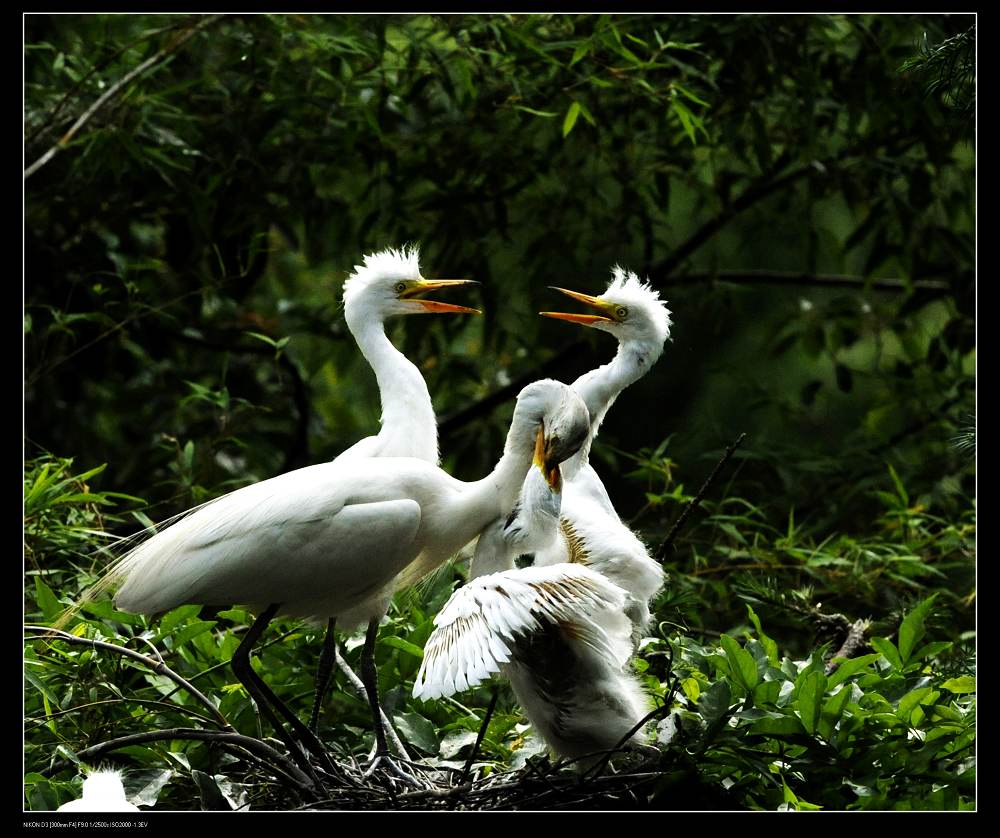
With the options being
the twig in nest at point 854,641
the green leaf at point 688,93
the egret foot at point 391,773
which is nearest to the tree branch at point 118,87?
the green leaf at point 688,93

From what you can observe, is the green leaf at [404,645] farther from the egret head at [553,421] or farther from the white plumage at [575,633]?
the egret head at [553,421]

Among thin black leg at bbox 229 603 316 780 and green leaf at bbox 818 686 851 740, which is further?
thin black leg at bbox 229 603 316 780

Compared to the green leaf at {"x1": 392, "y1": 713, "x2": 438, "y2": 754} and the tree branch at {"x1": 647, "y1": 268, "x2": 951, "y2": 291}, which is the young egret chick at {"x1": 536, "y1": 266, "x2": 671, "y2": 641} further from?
the tree branch at {"x1": 647, "y1": 268, "x2": 951, "y2": 291}

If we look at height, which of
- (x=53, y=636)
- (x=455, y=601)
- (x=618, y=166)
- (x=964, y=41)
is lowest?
(x=53, y=636)

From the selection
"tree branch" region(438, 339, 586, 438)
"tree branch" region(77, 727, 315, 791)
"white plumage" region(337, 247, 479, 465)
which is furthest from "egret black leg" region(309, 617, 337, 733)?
"tree branch" region(438, 339, 586, 438)

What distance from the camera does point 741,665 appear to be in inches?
86.8

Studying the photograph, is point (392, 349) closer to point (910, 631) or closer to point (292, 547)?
point (292, 547)

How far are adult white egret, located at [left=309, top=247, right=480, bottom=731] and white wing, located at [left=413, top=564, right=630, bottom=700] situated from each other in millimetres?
743

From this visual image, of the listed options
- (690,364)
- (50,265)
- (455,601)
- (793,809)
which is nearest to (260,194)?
(50,265)

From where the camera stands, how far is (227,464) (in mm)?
3953

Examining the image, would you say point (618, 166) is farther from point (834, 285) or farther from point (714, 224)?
point (834, 285)

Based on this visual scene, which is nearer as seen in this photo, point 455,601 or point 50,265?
point 455,601

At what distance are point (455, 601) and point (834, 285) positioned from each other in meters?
3.06

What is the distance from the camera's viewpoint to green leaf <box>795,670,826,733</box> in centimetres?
211
